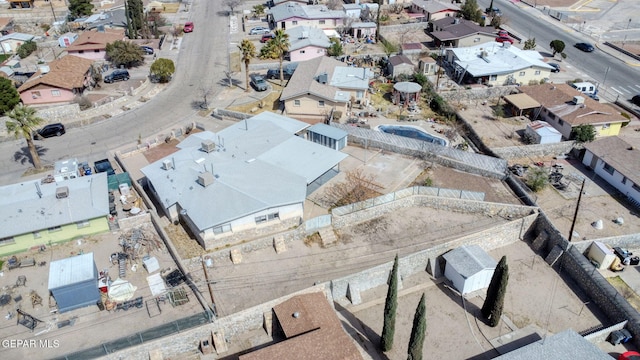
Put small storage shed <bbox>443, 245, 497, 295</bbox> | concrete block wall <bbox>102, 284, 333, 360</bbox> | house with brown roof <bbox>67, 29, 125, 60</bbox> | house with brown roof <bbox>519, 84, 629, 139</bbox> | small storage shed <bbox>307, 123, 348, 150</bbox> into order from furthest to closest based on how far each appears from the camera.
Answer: house with brown roof <bbox>67, 29, 125, 60</bbox> → house with brown roof <bbox>519, 84, 629, 139</bbox> → small storage shed <bbox>307, 123, 348, 150</bbox> → small storage shed <bbox>443, 245, 497, 295</bbox> → concrete block wall <bbox>102, 284, 333, 360</bbox>

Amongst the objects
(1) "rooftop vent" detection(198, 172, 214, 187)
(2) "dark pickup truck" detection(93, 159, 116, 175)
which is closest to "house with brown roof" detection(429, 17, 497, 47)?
(1) "rooftop vent" detection(198, 172, 214, 187)

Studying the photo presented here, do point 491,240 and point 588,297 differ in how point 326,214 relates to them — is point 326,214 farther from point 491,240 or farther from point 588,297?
point 588,297

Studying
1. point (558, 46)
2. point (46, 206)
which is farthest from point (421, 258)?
point (558, 46)

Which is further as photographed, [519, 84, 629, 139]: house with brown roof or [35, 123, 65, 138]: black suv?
[35, 123, 65, 138]: black suv

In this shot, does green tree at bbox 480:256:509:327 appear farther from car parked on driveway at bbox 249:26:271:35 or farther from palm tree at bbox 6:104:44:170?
car parked on driveway at bbox 249:26:271:35

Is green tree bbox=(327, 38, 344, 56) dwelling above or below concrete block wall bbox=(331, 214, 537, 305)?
above

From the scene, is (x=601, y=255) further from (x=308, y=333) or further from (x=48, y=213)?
(x=48, y=213)
